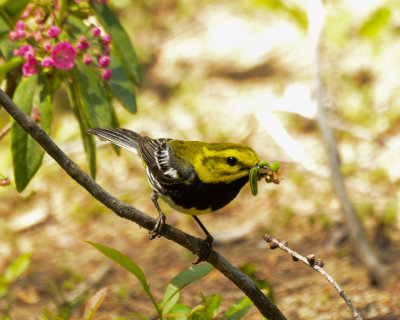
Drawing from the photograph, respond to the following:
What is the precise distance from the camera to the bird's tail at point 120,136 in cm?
303

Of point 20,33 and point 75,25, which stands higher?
point 75,25

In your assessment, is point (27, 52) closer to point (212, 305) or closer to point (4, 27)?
point (4, 27)

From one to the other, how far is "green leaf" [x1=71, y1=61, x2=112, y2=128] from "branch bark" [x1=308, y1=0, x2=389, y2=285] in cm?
196

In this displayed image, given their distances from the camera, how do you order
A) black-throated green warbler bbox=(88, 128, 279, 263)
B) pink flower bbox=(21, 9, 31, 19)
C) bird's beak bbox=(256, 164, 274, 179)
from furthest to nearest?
pink flower bbox=(21, 9, 31, 19), black-throated green warbler bbox=(88, 128, 279, 263), bird's beak bbox=(256, 164, 274, 179)

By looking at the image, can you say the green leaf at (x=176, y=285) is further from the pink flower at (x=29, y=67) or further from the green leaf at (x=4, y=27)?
the green leaf at (x=4, y=27)

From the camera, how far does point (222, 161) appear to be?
271 cm

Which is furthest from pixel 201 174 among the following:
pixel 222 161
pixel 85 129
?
pixel 85 129

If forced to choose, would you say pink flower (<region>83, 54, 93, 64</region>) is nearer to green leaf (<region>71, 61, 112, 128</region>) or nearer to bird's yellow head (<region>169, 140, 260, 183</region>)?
green leaf (<region>71, 61, 112, 128</region>)

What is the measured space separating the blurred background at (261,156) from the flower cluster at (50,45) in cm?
149

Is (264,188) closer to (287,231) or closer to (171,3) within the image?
(287,231)

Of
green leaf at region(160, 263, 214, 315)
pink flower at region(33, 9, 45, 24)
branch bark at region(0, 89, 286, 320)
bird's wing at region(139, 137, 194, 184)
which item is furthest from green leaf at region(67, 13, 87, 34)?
green leaf at region(160, 263, 214, 315)

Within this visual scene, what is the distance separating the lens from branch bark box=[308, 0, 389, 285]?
12.3 ft

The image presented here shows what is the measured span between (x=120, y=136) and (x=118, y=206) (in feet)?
3.83

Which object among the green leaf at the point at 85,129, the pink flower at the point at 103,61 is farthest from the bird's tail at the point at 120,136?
the pink flower at the point at 103,61
